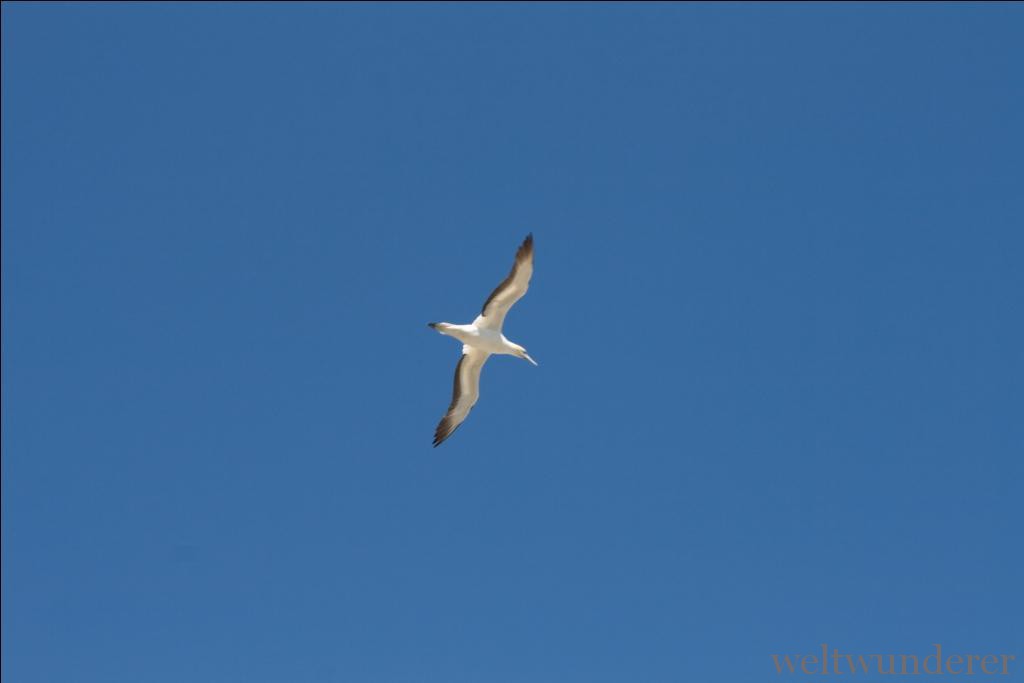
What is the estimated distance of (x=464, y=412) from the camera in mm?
34125

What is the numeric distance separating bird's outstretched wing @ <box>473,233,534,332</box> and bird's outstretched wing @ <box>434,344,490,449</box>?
1689 mm

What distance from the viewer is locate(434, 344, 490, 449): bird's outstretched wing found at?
108 ft

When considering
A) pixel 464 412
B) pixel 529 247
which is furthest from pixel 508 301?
pixel 464 412

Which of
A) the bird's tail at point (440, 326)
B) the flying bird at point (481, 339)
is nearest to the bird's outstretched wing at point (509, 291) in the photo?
the flying bird at point (481, 339)

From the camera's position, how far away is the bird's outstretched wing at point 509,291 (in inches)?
1172

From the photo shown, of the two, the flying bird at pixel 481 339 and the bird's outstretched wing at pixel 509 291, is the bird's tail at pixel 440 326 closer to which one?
the flying bird at pixel 481 339

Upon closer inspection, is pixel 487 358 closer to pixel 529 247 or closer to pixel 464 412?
pixel 464 412

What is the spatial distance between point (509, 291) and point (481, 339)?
6.28 feet

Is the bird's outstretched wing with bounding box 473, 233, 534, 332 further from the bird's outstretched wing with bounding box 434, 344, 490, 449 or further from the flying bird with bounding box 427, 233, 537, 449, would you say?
the bird's outstretched wing with bounding box 434, 344, 490, 449

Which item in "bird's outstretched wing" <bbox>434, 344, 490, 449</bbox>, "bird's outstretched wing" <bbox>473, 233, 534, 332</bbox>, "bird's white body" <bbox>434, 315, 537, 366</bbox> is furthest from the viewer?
"bird's outstretched wing" <bbox>434, 344, 490, 449</bbox>

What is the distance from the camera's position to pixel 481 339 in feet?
102

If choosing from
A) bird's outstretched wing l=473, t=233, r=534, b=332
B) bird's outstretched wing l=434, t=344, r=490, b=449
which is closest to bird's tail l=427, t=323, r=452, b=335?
bird's outstretched wing l=473, t=233, r=534, b=332

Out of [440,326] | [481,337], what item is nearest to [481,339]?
[481,337]

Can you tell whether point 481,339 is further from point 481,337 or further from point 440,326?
point 440,326
